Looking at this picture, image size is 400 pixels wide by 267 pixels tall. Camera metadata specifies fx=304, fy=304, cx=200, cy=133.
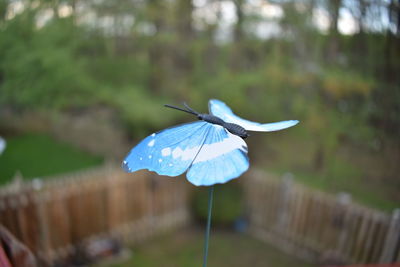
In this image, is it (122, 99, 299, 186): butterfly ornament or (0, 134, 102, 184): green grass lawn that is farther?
(0, 134, 102, 184): green grass lawn

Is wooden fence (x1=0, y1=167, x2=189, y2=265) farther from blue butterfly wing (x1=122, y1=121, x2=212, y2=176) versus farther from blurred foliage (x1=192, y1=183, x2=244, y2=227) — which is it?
blue butterfly wing (x1=122, y1=121, x2=212, y2=176)

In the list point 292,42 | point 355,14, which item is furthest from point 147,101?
point 355,14

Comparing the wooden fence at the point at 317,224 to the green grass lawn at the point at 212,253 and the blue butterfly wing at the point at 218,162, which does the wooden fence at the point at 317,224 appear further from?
the blue butterfly wing at the point at 218,162

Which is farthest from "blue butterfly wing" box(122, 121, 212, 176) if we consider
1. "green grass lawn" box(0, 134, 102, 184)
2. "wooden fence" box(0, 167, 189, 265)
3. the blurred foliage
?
"green grass lawn" box(0, 134, 102, 184)

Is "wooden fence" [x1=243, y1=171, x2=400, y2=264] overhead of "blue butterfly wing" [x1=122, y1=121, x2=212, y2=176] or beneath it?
beneath

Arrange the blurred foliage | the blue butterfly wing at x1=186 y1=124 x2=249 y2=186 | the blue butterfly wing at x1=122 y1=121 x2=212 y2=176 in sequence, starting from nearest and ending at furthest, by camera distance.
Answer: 1. the blue butterfly wing at x1=186 y1=124 x2=249 y2=186
2. the blue butterfly wing at x1=122 y1=121 x2=212 y2=176
3. the blurred foliage

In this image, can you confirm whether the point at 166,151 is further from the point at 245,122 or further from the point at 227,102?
the point at 227,102

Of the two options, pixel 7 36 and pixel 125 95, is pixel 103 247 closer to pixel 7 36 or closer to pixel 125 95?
pixel 125 95
